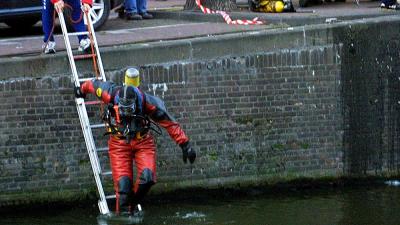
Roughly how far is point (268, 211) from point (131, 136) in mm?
1883

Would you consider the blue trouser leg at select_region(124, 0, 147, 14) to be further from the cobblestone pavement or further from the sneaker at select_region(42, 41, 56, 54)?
the sneaker at select_region(42, 41, 56, 54)

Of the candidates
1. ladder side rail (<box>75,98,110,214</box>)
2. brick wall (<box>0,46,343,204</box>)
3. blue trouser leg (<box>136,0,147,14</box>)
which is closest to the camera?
ladder side rail (<box>75,98,110,214</box>)

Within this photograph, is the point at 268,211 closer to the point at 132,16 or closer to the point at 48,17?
the point at 48,17

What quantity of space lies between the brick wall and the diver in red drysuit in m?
1.03

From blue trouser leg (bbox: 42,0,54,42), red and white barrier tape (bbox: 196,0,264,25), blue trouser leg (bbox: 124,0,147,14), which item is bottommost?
red and white barrier tape (bbox: 196,0,264,25)

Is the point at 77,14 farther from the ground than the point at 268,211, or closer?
farther from the ground

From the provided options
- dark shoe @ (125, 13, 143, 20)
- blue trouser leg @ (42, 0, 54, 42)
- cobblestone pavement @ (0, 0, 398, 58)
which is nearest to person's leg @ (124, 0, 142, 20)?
dark shoe @ (125, 13, 143, 20)

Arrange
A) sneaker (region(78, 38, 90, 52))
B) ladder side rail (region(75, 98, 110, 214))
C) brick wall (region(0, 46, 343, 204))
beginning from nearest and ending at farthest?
1. ladder side rail (region(75, 98, 110, 214))
2. brick wall (region(0, 46, 343, 204))
3. sneaker (region(78, 38, 90, 52))

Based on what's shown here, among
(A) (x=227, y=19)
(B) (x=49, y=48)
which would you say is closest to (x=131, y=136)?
(B) (x=49, y=48)

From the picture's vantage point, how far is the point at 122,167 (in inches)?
434

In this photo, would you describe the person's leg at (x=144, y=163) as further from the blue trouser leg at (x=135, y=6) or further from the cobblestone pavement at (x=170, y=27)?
the blue trouser leg at (x=135, y=6)

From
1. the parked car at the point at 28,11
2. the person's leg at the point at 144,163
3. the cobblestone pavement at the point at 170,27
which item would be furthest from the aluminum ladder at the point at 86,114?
the parked car at the point at 28,11

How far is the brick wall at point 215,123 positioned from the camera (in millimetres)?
11977

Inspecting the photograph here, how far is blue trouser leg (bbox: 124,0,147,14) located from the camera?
16125 mm
